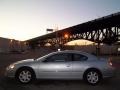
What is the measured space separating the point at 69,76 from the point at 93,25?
135ft

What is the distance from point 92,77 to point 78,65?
2.48 feet

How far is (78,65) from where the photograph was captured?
990 cm

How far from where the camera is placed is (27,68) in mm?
9836

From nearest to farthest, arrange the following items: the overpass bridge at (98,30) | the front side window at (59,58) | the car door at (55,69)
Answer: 1. the car door at (55,69)
2. the front side window at (59,58)
3. the overpass bridge at (98,30)

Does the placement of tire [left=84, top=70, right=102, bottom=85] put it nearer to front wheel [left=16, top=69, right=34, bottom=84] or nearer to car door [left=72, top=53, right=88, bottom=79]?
car door [left=72, top=53, right=88, bottom=79]

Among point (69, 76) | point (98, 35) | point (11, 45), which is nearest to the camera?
point (69, 76)

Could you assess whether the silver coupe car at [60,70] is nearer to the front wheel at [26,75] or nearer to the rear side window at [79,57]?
the front wheel at [26,75]

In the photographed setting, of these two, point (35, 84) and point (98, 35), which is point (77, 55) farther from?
point (98, 35)

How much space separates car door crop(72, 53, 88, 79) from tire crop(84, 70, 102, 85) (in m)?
0.24

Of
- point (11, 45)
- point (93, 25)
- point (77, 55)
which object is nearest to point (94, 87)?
point (77, 55)

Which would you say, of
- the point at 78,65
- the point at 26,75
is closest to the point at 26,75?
the point at 26,75

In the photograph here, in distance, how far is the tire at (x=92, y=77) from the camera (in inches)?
387

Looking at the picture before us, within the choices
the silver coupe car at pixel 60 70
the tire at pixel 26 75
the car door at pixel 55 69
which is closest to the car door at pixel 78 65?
the silver coupe car at pixel 60 70

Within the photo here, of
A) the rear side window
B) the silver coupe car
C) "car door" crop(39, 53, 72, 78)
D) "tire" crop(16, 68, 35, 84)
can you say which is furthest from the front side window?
"tire" crop(16, 68, 35, 84)
